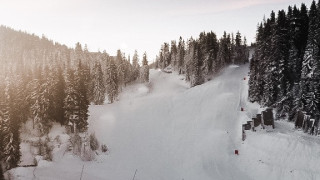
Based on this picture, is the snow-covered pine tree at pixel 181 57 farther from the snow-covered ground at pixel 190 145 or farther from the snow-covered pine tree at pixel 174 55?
the snow-covered ground at pixel 190 145

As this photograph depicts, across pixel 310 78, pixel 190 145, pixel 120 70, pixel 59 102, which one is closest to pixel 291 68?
pixel 310 78

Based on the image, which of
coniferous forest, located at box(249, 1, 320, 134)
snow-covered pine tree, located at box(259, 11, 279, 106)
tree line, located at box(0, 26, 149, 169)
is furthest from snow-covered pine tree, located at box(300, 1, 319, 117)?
tree line, located at box(0, 26, 149, 169)

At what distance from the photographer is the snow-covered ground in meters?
40.5

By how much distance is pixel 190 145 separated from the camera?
2138 inches

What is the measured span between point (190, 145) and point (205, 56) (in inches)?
2306

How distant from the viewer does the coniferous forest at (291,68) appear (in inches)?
1924

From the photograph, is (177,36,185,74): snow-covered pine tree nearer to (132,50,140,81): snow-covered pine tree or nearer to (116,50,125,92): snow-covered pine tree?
(132,50,140,81): snow-covered pine tree

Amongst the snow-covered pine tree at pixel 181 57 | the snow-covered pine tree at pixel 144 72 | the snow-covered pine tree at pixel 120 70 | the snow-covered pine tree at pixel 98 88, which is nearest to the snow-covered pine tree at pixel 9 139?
the snow-covered pine tree at pixel 98 88

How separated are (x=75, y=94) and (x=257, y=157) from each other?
3278 cm

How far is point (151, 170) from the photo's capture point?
46250mm

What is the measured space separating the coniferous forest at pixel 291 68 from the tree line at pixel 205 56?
108ft

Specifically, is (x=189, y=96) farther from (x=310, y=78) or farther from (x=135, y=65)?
(x=135, y=65)

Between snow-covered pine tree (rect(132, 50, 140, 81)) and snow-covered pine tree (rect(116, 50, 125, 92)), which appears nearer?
snow-covered pine tree (rect(116, 50, 125, 92))

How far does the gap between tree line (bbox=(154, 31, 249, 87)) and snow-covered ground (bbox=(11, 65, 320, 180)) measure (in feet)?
68.5
